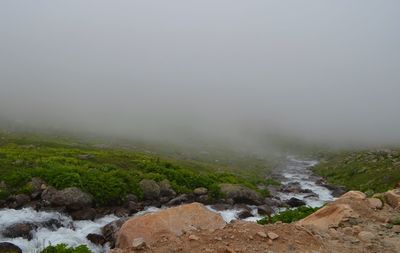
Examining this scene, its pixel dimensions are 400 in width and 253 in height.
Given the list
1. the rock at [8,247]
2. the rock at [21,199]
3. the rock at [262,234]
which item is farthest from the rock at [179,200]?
the rock at [262,234]

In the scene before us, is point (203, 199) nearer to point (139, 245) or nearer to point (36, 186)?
point (36, 186)

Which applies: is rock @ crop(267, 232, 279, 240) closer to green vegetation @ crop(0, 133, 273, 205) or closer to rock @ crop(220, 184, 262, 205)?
green vegetation @ crop(0, 133, 273, 205)

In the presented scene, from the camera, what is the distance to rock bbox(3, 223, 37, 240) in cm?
2775

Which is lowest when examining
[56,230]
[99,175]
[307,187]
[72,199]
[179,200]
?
[307,187]

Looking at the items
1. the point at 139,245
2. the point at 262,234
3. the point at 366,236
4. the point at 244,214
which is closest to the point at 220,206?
the point at 244,214

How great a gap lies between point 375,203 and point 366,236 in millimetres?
3986

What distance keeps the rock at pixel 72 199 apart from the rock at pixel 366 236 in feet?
78.3

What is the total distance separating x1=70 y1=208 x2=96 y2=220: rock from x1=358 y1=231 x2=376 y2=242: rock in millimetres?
22242

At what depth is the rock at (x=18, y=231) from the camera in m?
27.8

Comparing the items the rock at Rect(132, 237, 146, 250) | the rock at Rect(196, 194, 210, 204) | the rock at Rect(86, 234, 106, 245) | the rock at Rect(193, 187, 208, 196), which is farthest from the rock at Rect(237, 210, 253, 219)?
the rock at Rect(132, 237, 146, 250)

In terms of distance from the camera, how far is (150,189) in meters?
40.7

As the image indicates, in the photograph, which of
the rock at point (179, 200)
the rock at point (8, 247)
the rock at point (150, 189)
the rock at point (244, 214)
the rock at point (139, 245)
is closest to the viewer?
the rock at point (139, 245)

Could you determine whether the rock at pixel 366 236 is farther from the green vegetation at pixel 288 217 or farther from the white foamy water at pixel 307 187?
the white foamy water at pixel 307 187

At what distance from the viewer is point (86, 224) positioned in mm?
31812
